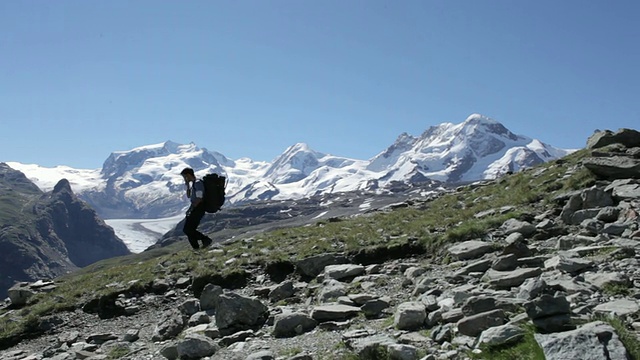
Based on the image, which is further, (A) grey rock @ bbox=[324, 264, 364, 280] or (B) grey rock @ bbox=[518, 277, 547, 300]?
(A) grey rock @ bbox=[324, 264, 364, 280]

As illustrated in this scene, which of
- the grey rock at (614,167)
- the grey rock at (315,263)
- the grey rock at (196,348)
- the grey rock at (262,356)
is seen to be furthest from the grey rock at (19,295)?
the grey rock at (614,167)

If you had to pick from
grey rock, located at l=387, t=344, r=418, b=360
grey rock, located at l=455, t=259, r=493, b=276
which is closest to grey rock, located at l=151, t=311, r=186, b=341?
grey rock, located at l=387, t=344, r=418, b=360

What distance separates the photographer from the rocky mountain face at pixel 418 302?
7426 mm

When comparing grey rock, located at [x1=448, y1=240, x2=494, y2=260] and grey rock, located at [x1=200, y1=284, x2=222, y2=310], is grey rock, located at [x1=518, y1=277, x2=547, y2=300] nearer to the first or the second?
grey rock, located at [x1=448, y1=240, x2=494, y2=260]

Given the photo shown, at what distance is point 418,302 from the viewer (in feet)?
33.2

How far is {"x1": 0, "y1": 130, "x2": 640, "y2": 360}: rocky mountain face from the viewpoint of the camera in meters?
7.43

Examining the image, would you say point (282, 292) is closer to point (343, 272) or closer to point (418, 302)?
point (343, 272)

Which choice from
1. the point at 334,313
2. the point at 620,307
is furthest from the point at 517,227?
the point at 620,307

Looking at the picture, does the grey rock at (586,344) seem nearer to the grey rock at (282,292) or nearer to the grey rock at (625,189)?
the grey rock at (282,292)

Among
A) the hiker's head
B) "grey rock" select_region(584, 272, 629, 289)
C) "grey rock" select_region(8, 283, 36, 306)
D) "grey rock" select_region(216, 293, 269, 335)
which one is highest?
the hiker's head

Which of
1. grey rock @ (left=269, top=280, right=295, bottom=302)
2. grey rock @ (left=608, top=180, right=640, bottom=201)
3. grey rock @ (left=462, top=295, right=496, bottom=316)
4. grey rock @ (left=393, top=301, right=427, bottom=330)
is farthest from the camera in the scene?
grey rock @ (left=608, top=180, right=640, bottom=201)

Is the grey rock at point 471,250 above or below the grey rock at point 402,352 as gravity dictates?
above

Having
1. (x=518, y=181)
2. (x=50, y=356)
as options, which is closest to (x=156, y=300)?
(x=50, y=356)

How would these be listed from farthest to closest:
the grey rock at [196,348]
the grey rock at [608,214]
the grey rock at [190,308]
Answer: the grey rock at [190,308]
the grey rock at [608,214]
the grey rock at [196,348]
